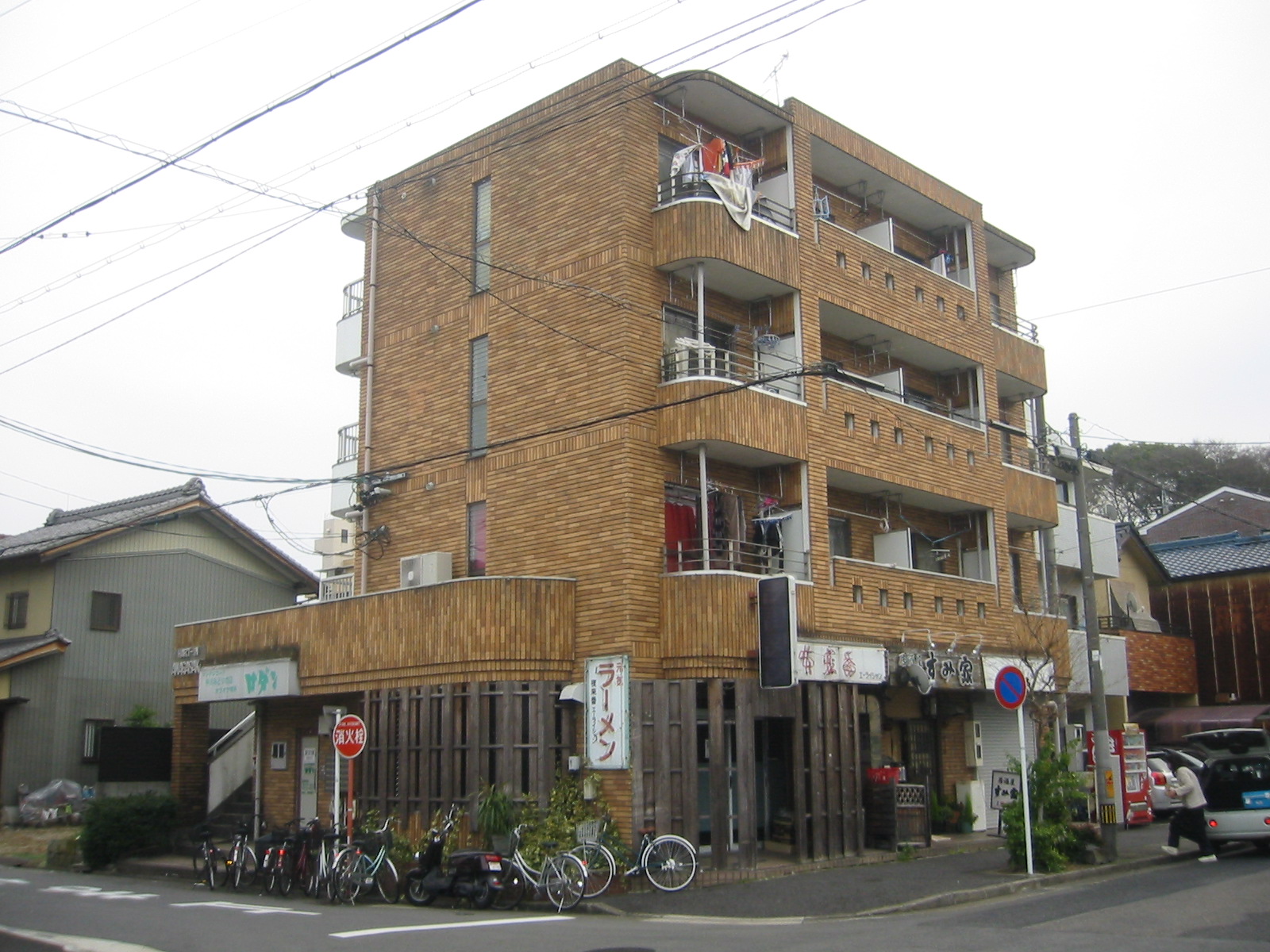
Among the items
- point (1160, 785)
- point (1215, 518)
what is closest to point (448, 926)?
point (1160, 785)

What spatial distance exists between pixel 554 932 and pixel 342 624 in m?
9.67

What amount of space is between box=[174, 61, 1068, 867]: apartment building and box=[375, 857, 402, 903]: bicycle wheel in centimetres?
153

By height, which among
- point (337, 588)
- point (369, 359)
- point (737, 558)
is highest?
point (369, 359)

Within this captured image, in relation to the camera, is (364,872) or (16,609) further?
(16,609)

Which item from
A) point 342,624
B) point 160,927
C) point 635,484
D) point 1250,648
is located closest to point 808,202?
point 635,484

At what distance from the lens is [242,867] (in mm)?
20641

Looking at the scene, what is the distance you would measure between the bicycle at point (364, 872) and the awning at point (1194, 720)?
26.8 m

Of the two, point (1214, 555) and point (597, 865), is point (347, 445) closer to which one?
point (597, 865)

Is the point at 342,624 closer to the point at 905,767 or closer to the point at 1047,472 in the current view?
the point at 905,767

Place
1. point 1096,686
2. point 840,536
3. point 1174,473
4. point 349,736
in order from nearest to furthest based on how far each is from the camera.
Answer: point 349,736
point 1096,686
point 840,536
point 1174,473

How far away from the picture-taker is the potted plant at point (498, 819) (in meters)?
18.6

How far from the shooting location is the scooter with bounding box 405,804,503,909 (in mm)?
17109

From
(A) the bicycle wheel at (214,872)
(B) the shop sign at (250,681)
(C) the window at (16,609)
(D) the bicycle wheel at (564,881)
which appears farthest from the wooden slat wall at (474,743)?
(C) the window at (16,609)

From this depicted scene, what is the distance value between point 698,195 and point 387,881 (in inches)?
490
